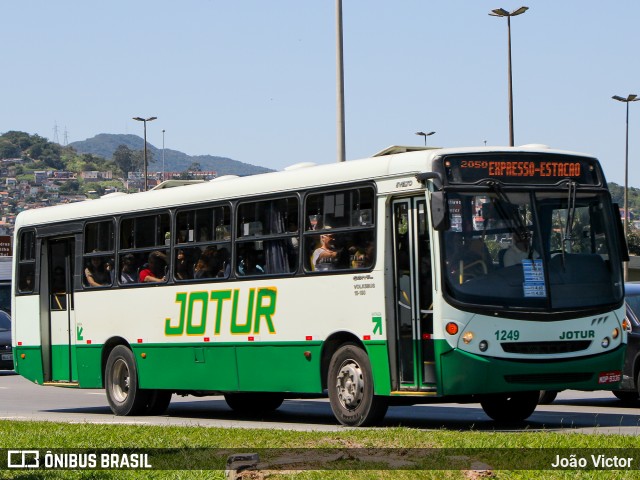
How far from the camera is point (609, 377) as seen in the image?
1551cm

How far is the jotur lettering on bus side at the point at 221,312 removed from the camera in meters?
17.6

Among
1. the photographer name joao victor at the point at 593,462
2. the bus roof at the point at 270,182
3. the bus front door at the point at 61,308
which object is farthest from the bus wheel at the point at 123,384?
the photographer name joao victor at the point at 593,462

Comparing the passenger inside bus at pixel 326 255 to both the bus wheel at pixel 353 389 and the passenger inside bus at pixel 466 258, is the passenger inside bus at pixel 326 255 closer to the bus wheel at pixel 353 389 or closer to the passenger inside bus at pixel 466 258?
the bus wheel at pixel 353 389

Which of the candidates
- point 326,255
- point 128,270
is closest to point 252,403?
point 128,270

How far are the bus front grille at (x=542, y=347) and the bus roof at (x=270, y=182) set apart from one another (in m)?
2.14

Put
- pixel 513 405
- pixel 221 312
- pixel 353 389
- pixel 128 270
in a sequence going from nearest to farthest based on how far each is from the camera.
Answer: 1. pixel 353 389
2. pixel 513 405
3. pixel 221 312
4. pixel 128 270

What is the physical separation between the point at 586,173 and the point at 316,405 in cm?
758

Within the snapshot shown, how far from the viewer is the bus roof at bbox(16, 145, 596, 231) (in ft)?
51.2

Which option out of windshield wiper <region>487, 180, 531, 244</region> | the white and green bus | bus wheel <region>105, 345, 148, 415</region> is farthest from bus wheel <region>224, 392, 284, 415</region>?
windshield wiper <region>487, 180, 531, 244</region>

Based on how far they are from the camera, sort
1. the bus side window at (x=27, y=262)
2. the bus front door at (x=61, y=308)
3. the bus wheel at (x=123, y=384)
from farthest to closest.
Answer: the bus side window at (x=27, y=262) → the bus front door at (x=61, y=308) → the bus wheel at (x=123, y=384)

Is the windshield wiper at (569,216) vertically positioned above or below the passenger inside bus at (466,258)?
above

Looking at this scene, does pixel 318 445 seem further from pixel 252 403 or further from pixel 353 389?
pixel 252 403

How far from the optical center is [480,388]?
14.9m

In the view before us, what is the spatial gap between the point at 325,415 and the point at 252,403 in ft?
5.56
